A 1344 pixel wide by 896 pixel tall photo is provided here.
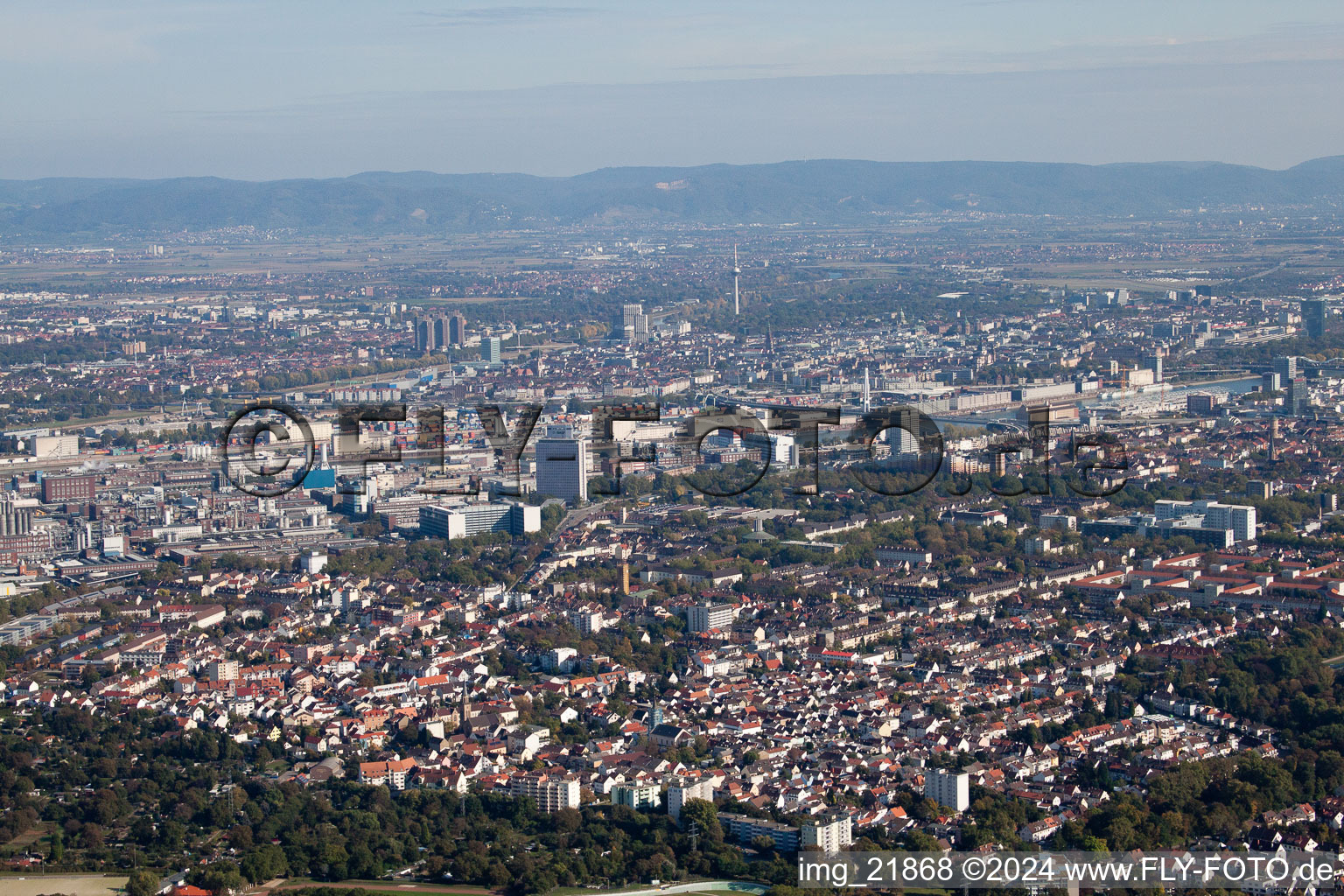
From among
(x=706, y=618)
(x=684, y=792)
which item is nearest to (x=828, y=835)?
(x=684, y=792)

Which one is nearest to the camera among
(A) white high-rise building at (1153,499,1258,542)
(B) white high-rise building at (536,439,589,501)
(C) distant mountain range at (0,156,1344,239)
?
(A) white high-rise building at (1153,499,1258,542)

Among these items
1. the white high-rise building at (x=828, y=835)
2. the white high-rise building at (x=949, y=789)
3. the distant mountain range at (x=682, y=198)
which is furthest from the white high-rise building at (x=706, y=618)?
the distant mountain range at (x=682, y=198)

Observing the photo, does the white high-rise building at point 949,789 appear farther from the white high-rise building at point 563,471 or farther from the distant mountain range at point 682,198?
the distant mountain range at point 682,198

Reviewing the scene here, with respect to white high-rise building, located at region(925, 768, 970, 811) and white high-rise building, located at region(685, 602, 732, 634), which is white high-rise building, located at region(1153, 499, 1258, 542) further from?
white high-rise building, located at region(925, 768, 970, 811)

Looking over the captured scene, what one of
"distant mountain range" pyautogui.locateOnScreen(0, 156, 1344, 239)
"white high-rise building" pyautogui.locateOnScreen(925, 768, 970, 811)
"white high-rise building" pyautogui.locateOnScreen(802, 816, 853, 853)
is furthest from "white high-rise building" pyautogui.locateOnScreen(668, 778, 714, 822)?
"distant mountain range" pyautogui.locateOnScreen(0, 156, 1344, 239)

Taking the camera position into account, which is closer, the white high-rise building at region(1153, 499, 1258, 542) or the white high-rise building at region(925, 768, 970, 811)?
the white high-rise building at region(925, 768, 970, 811)
